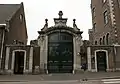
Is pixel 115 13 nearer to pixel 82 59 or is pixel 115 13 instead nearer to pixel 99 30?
pixel 99 30

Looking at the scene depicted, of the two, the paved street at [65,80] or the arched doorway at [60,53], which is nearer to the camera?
the paved street at [65,80]

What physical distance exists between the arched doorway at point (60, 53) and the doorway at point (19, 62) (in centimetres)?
292

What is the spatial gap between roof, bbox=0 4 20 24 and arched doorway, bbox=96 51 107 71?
11.2 m

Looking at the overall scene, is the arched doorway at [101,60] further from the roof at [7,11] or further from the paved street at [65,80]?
the roof at [7,11]

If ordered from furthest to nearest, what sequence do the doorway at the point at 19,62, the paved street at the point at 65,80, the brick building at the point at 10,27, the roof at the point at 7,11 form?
1. the roof at the point at 7,11
2. the brick building at the point at 10,27
3. the doorway at the point at 19,62
4. the paved street at the point at 65,80

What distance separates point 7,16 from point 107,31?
12.5 meters

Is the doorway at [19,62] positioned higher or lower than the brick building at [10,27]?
lower

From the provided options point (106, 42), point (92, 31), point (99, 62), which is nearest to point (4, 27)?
point (99, 62)

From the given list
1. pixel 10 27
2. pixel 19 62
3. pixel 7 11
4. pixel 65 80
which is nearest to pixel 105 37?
pixel 19 62

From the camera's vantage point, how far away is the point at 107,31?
1037 inches

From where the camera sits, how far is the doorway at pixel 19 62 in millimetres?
22688

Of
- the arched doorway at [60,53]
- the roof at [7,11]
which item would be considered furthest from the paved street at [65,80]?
the roof at [7,11]

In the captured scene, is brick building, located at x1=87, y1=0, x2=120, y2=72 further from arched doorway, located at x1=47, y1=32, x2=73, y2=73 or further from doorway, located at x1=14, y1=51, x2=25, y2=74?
doorway, located at x1=14, y1=51, x2=25, y2=74

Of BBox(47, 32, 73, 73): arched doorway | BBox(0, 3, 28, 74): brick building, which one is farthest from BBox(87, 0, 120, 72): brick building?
BBox(0, 3, 28, 74): brick building
